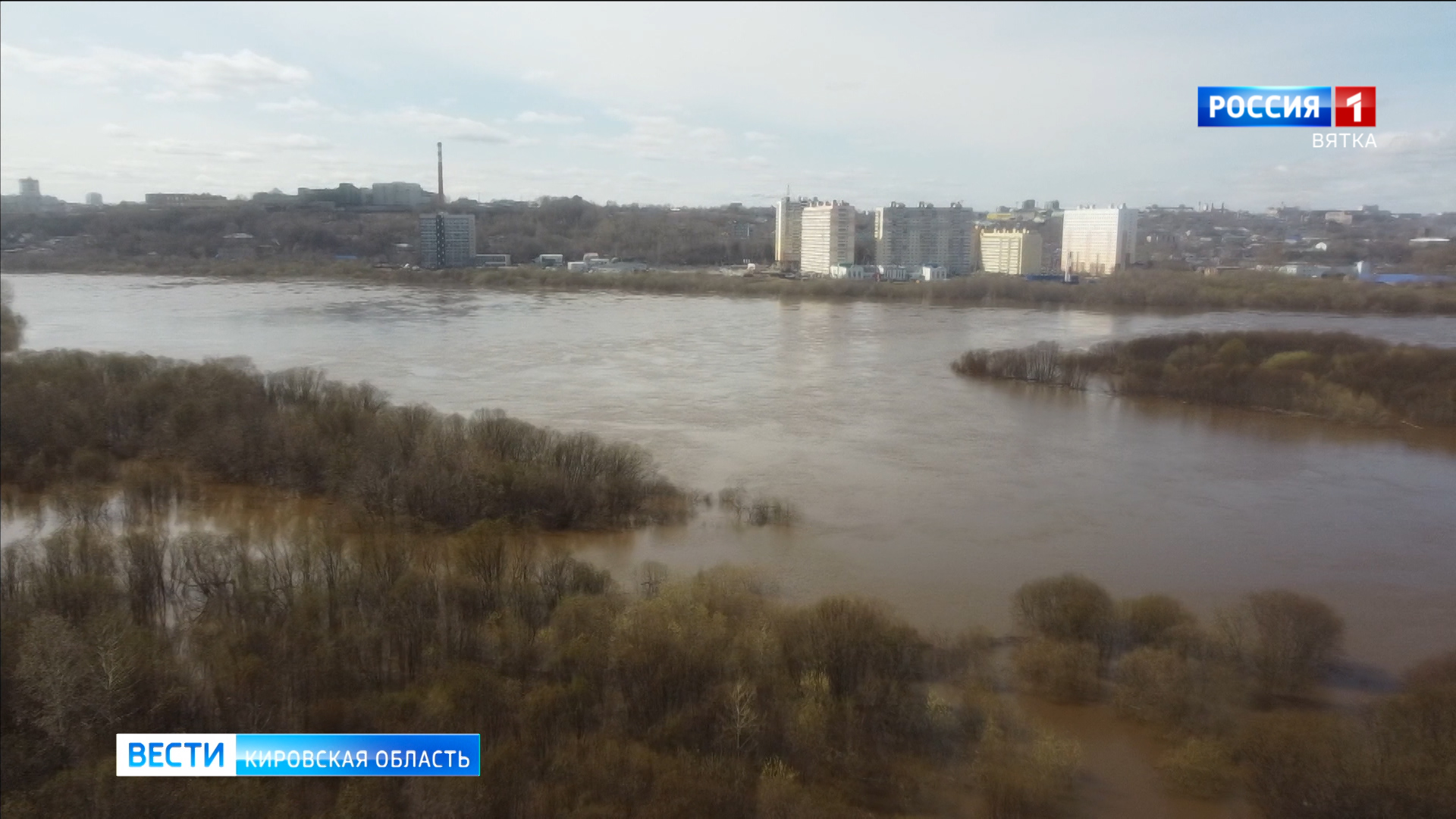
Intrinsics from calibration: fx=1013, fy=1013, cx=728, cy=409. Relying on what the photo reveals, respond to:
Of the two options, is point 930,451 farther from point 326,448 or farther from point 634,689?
point 634,689

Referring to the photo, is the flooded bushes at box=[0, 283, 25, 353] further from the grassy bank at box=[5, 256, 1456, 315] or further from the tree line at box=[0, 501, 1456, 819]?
the tree line at box=[0, 501, 1456, 819]

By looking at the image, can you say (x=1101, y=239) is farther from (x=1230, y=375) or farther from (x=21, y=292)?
(x=21, y=292)

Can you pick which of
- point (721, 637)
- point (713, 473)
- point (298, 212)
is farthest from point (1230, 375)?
point (298, 212)

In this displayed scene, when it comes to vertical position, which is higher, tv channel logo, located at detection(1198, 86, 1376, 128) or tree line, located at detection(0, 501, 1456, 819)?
tv channel logo, located at detection(1198, 86, 1376, 128)

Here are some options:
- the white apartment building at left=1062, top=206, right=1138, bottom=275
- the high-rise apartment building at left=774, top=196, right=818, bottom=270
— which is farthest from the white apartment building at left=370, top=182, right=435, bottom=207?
the white apartment building at left=1062, top=206, right=1138, bottom=275

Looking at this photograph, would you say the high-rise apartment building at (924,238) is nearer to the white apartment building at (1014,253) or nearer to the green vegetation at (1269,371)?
the white apartment building at (1014,253)

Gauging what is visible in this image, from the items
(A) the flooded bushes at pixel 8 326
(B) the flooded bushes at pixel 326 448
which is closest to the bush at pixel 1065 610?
(B) the flooded bushes at pixel 326 448
